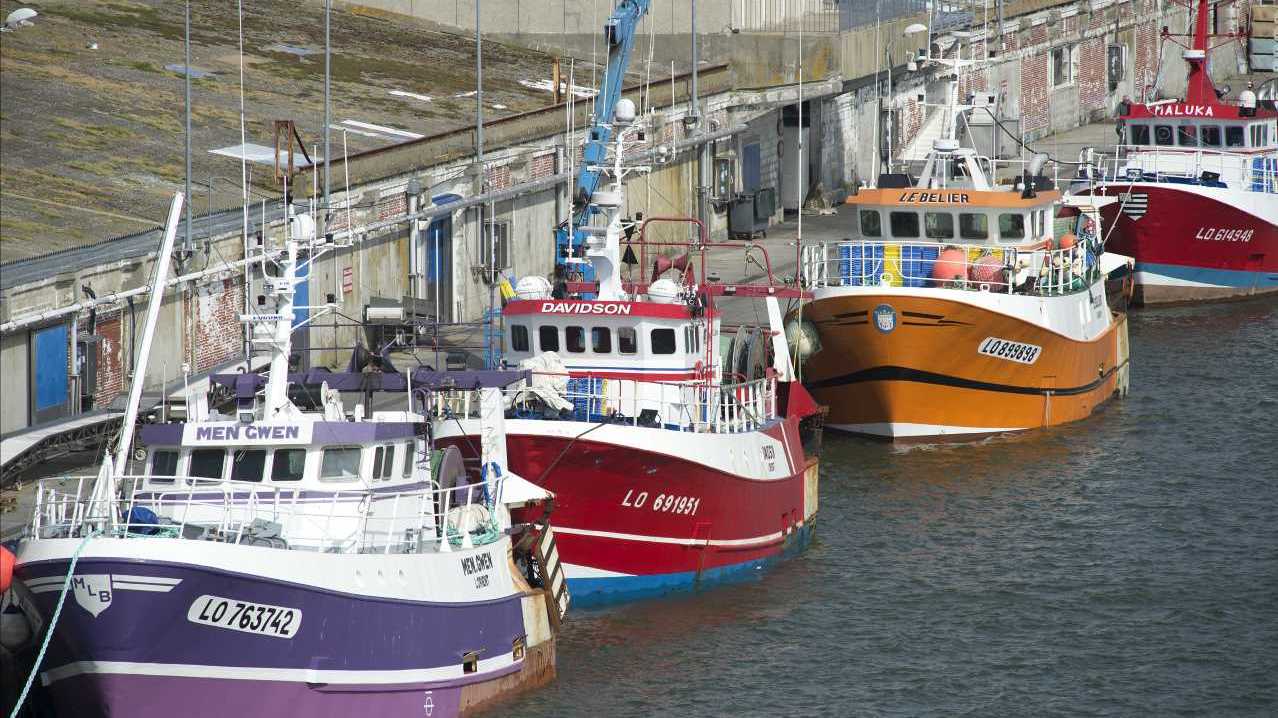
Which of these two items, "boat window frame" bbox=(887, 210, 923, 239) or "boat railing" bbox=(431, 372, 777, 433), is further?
"boat window frame" bbox=(887, 210, 923, 239)

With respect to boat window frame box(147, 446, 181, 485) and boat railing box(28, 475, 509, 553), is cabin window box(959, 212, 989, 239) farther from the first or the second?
boat window frame box(147, 446, 181, 485)

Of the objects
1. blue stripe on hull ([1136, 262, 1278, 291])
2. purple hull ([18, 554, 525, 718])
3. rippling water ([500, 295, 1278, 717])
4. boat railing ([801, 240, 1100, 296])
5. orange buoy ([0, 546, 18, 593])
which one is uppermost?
boat railing ([801, 240, 1100, 296])

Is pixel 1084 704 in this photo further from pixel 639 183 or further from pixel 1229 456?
pixel 639 183

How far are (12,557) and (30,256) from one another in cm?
1821

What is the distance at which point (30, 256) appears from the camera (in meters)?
39.2

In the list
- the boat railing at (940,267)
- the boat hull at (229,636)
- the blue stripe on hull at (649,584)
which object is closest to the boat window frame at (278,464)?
the boat hull at (229,636)

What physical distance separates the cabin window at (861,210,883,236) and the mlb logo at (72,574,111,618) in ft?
86.7

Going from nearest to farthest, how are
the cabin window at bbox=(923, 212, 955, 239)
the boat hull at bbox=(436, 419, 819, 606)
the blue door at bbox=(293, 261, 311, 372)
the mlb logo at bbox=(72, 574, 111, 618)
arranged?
the mlb logo at bbox=(72, 574, 111, 618)
the boat hull at bbox=(436, 419, 819, 606)
the blue door at bbox=(293, 261, 311, 372)
the cabin window at bbox=(923, 212, 955, 239)

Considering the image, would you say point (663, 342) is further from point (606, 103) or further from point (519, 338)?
Result: point (606, 103)

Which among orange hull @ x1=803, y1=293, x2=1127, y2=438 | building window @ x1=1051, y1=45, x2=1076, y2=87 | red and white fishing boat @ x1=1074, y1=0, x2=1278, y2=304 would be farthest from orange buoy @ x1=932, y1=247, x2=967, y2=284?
building window @ x1=1051, y1=45, x2=1076, y2=87

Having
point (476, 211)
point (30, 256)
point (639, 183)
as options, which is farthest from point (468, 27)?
point (30, 256)

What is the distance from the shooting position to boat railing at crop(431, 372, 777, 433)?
3050cm

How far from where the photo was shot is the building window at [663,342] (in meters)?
32.9

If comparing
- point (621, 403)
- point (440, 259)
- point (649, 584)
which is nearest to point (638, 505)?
point (649, 584)
